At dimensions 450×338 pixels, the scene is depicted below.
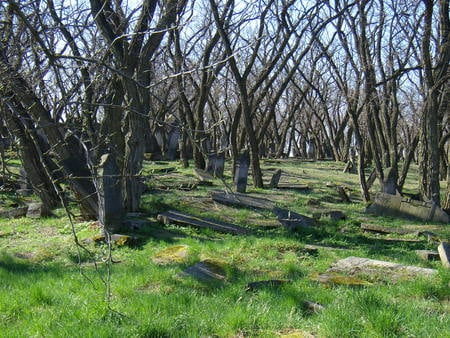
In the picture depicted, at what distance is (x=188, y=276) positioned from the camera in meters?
6.02

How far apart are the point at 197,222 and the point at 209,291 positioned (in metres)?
4.12

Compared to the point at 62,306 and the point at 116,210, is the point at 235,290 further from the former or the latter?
the point at 116,210

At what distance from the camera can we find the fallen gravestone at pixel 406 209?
11.3 meters

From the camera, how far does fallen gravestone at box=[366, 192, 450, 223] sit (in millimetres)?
11328

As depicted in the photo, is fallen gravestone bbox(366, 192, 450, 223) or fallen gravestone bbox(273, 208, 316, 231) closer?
fallen gravestone bbox(273, 208, 316, 231)

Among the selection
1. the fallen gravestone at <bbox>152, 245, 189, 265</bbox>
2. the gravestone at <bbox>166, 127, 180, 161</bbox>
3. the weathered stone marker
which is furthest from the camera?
the gravestone at <bbox>166, 127, 180, 161</bbox>

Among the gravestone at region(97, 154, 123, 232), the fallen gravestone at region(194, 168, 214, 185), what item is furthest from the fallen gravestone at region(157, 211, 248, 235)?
the fallen gravestone at region(194, 168, 214, 185)

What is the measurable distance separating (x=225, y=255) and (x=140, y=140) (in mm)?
3938

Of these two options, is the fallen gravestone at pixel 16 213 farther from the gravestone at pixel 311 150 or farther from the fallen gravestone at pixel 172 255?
the gravestone at pixel 311 150

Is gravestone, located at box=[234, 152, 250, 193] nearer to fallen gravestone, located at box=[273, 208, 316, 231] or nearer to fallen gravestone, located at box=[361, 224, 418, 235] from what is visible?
fallen gravestone, located at box=[273, 208, 316, 231]

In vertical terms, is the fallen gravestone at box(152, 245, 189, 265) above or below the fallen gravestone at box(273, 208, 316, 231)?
below

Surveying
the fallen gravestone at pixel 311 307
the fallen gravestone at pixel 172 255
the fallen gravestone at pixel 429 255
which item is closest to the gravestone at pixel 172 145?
the fallen gravestone at pixel 172 255

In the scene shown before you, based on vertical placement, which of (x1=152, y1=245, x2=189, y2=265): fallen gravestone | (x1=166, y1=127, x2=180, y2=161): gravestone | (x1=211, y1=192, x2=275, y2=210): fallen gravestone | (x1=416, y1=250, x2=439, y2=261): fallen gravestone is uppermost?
(x1=166, y1=127, x2=180, y2=161): gravestone

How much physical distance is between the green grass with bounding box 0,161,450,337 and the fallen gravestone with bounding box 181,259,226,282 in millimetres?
101
